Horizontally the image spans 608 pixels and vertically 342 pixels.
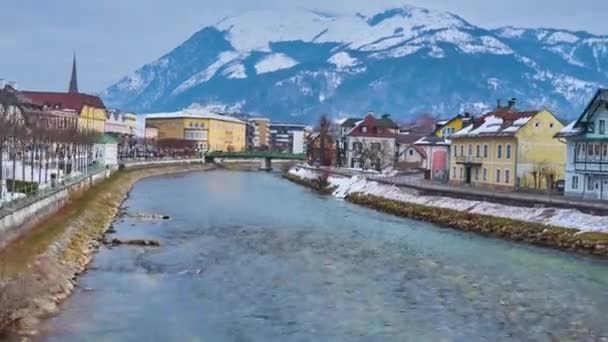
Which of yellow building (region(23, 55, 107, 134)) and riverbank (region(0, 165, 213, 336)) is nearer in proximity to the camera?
riverbank (region(0, 165, 213, 336))

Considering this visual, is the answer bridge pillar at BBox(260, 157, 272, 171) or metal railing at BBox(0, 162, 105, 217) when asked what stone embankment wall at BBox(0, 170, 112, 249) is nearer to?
metal railing at BBox(0, 162, 105, 217)

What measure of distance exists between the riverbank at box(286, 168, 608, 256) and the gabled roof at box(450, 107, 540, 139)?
7.80m

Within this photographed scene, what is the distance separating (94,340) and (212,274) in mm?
8864

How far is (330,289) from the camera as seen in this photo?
23.8 meters

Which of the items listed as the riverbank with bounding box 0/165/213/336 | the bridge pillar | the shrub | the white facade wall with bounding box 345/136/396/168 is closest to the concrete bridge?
the bridge pillar

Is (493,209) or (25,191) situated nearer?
(25,191)

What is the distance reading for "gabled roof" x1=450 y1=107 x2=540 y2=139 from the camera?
54438mm

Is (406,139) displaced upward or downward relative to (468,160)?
upward

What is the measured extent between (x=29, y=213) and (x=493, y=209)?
76.1 feet

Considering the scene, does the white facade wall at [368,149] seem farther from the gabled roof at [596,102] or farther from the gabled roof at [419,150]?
the gabled roof at [596,102]

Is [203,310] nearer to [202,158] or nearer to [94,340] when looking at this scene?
[94,340]

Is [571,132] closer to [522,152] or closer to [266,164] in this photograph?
[522,152]

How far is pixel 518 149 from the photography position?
53625 mm

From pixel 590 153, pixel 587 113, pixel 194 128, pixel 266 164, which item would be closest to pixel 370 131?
pixel 266 164
